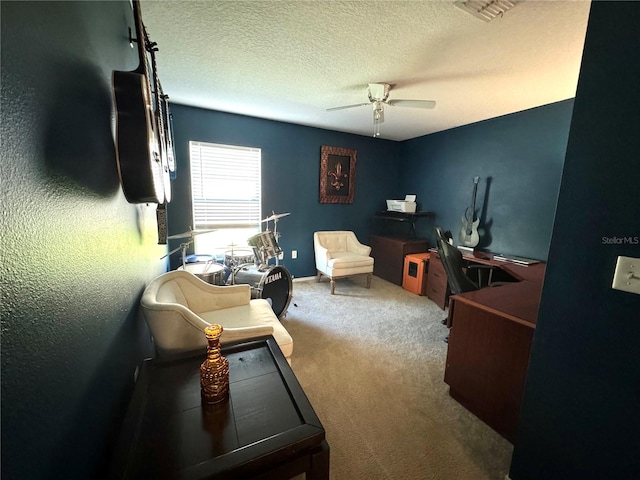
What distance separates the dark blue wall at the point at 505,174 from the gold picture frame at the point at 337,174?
4.26 ft

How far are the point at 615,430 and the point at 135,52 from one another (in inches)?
116

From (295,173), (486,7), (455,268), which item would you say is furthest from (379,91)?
(295,173)

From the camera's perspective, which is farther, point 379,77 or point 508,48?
Answer: point 379,77

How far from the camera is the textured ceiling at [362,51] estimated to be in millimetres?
1464

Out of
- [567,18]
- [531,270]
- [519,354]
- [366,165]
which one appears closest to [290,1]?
[567,18]

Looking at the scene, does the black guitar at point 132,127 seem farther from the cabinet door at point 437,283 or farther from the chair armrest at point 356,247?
the chair armrest at point 356,247

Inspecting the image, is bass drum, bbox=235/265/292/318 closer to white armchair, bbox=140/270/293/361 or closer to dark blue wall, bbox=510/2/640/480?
white armchair, bbox=140/270/293/361

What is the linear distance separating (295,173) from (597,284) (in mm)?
3590

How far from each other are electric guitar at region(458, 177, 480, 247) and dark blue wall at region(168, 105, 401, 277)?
1598mm

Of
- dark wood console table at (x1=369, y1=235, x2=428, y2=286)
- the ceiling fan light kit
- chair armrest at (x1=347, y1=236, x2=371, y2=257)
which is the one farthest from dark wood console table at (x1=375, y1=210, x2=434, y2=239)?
the ceiling fan light kit

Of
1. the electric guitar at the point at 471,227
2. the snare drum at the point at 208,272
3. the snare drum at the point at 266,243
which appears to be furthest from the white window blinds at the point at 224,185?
the electric guitar at the point at 471,227

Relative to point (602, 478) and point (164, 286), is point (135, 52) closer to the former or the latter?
point (164, 286)

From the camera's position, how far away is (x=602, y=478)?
95 centimetres

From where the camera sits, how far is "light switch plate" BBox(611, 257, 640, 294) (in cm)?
84
